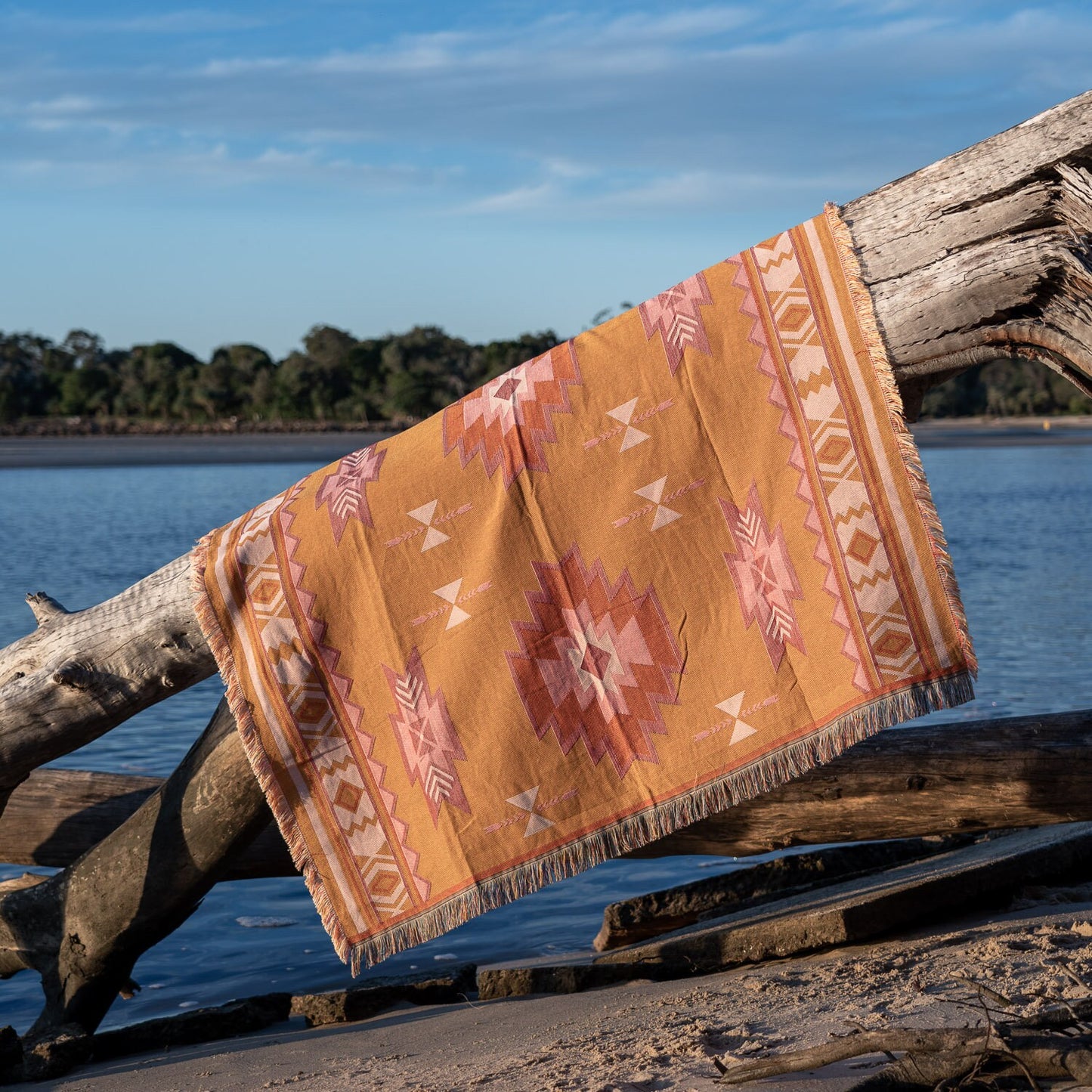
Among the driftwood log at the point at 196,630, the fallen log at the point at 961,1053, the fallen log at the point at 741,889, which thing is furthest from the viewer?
the fallen log at the point at 741,889

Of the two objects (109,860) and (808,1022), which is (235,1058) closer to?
(109,860)

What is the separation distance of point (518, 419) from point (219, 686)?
329 inches

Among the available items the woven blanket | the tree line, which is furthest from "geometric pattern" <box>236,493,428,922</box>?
the tree line

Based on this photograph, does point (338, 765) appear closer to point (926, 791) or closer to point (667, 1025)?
point (667, 1025)

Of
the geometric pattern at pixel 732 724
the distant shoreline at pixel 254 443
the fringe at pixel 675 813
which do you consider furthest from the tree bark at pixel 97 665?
the distant shoreline at pixel 254 443

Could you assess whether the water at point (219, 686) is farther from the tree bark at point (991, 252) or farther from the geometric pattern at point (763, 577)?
the tree bark at point (991, 252)

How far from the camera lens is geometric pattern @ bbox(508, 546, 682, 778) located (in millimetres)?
3395

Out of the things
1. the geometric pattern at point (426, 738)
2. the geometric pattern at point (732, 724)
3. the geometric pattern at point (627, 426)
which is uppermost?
the geometric pattern at point (627, 426)

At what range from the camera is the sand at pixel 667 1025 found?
303cm

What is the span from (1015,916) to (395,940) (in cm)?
209

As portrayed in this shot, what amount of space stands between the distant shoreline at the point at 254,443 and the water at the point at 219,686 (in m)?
13.8

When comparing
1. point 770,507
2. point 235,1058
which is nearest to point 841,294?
point 770,507

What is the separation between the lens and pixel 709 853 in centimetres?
478

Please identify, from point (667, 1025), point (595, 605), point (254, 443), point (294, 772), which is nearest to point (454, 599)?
point (595, 605)
